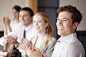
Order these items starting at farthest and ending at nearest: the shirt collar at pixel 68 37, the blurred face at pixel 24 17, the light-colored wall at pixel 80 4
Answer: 1. the light-colored wall at pixel 80 4
2. the blurred face at pixel 24 17
3. the shirt collar at pixel 68 37

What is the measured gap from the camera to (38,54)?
100 cm

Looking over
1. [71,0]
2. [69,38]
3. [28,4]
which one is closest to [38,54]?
[69,38]

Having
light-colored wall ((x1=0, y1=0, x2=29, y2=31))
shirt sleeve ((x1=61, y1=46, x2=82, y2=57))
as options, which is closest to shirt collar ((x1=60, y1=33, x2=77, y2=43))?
shirt sleeve ((x1=61, y1=46, x2=82, y2=57))

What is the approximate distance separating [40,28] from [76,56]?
753 mm

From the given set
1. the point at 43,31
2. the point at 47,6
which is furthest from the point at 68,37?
the point at 47,6

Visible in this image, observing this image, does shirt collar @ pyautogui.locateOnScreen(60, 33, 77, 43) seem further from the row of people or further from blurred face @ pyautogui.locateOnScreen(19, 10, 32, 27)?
blurred face @ pyautogui.locateOnScreen(19, 10, 32, 27)

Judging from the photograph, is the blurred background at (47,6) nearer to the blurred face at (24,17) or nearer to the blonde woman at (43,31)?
the blurred face at (24,17)

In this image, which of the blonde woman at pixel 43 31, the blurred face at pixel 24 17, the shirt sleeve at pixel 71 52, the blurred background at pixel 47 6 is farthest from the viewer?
the blurred background at pixel 47 6

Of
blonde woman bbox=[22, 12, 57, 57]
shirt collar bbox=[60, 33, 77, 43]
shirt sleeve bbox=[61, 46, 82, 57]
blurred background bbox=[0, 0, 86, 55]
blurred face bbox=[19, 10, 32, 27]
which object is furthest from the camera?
blurred background bbox=[0, 0, 86, 55]

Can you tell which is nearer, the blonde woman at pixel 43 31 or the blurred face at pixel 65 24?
the blurred face at pixel 65 24

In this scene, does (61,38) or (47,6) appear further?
(47,6)

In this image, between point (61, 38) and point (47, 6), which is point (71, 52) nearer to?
point (61, 38)

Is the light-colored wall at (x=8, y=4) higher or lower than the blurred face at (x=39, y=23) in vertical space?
higher

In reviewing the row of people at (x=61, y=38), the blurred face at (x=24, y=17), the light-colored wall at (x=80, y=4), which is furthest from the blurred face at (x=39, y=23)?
the light-colored wall at (x=80, y=4)
